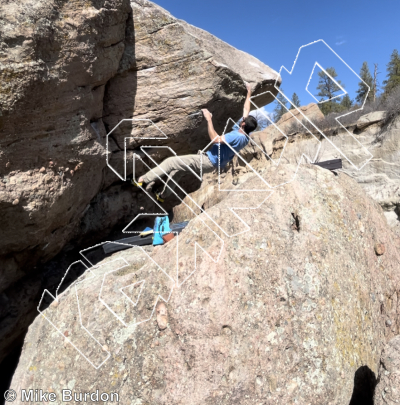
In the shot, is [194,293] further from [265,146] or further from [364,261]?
[265,146]

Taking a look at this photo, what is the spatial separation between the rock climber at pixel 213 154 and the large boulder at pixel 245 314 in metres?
0.93

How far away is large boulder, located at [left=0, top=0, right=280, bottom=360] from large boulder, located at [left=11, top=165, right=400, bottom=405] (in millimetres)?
→ 1795

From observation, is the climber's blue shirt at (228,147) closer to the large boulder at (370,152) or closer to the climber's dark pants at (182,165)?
the climber's dark pants at (182,165)

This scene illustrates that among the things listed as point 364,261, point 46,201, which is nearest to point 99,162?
point 46,201

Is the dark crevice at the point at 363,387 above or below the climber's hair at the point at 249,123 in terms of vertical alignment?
below

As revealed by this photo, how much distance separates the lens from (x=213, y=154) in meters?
4.92

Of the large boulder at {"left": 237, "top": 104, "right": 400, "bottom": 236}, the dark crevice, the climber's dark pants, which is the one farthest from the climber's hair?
the dark crevice

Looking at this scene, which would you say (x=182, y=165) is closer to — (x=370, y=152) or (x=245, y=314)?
(x=245, y=314)

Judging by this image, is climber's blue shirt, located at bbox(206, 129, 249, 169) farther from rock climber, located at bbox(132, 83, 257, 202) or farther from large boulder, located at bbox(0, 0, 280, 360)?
large boulder, located at bbox(0, 0, 280, 360)

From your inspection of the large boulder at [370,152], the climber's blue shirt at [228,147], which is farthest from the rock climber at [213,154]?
the large boulder at [370,152]

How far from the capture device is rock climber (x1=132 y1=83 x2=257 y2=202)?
441cm

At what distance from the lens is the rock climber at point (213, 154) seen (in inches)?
174

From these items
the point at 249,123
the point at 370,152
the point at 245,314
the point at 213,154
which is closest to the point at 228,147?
the point at 213,154

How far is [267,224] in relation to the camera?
3396 millimetres
